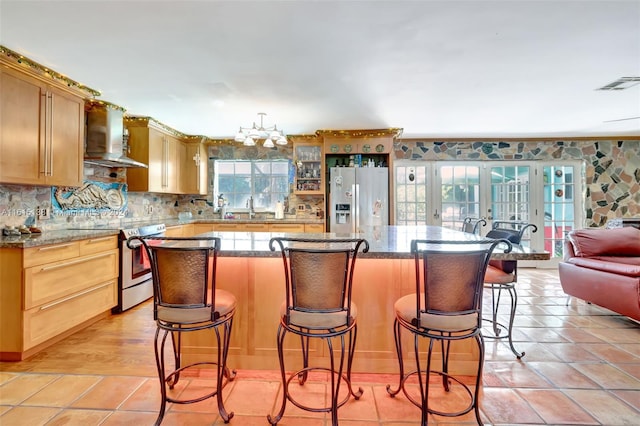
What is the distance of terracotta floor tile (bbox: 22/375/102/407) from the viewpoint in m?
1.78

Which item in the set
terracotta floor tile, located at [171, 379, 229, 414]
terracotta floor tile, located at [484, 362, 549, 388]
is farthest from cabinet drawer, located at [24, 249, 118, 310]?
terracotta floor tile, located at [484, 362, 549, 388]

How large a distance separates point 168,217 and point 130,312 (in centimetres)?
227

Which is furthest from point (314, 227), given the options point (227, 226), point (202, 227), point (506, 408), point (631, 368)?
point (631, 368)

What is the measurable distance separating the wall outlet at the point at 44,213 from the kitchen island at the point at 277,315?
2316 mm

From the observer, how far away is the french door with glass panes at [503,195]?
5.44 metres

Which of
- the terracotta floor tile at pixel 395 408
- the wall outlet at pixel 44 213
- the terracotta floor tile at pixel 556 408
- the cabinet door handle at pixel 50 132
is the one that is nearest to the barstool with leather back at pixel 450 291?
the terracotta floor tile at pixel 395 408

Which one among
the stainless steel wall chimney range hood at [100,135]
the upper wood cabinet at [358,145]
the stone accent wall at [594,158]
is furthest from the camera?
the stone accent wall at [594,158]

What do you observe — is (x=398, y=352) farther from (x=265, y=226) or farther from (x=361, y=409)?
(x=265, y=226)

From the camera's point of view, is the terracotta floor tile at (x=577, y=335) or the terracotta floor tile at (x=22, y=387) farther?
the terracotta floor tile at (x=577, y=335)

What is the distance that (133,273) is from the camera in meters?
3.36

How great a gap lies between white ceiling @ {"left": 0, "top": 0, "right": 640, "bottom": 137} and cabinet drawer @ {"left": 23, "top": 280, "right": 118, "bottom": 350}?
6.82ft

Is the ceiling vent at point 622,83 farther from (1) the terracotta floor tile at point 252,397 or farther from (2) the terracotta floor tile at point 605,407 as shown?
(1) the terracotta floor tile at point 252,397

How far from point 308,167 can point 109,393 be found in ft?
13.2

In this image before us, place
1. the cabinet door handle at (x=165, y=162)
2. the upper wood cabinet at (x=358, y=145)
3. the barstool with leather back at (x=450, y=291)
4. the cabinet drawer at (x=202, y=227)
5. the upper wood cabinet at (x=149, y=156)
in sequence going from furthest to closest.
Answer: the cabinet drawer at (x=202, y=227)
the upper wood cabinet at (x=358, y=145)
the cabinet door handle at (x=165, y=162)
the upper wood cabinet at (x=149, y=156)
the barstool with leather back at (x=450, y=291)
